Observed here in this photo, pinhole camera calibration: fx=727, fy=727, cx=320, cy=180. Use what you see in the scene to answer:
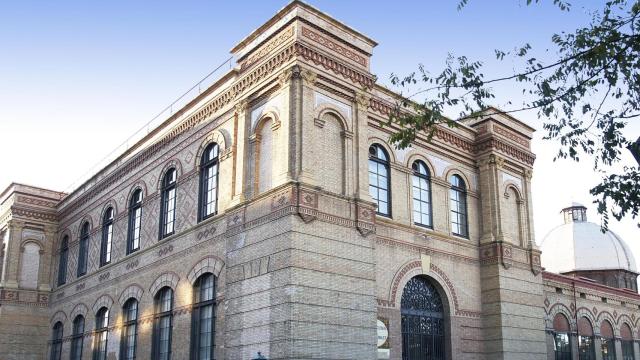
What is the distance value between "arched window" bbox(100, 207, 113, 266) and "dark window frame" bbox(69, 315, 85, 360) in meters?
2.74

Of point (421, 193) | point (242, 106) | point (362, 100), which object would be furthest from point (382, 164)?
point (242, 106)

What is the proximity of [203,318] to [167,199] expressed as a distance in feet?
17.4

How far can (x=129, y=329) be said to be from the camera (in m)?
25.3

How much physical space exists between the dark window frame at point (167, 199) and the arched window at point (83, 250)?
759cm

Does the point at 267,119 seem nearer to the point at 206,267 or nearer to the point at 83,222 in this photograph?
the point at 206,267

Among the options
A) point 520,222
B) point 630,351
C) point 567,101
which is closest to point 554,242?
point 630,351

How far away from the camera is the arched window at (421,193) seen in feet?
74.7

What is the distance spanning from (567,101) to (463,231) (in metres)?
12.8

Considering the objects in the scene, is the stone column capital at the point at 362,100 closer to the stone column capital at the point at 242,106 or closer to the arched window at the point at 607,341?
the stone column capital at the point at 242,106

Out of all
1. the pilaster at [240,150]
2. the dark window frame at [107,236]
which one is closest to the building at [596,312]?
the pilaster at [240,150]

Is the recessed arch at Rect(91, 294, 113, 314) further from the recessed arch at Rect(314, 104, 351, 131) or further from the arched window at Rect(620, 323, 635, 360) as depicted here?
the arched window at Rect(620, 323, 635, 360)

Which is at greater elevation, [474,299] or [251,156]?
[251,156]

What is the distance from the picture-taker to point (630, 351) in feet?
112

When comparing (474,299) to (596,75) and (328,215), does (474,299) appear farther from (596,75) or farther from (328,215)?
(596,75)
